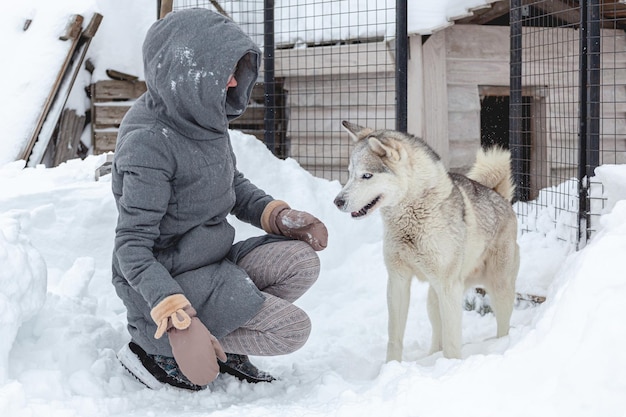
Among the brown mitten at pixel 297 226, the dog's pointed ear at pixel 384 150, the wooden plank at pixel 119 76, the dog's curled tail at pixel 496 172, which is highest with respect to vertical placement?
the wooden plank at pixel 119 76

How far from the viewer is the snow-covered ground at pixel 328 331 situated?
218 cm

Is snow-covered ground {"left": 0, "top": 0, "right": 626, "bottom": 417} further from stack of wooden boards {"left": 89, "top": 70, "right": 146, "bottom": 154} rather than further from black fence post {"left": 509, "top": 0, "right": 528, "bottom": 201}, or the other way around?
stack of wooden boards {"left": 89, "top": 70, "right": 146, "bottom": 154}

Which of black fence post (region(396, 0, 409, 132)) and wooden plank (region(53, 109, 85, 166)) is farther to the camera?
wooden plank (region(53, 109, 85, 166))

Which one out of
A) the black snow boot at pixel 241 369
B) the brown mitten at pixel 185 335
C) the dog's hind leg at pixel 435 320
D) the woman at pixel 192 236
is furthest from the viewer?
the dog's hind leg at pixel 435 320

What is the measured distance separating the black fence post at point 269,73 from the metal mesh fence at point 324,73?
1 centimetres

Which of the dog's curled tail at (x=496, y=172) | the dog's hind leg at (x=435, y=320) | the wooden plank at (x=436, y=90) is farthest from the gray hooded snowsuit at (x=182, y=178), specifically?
the wooden plank at (x=436, y=90)

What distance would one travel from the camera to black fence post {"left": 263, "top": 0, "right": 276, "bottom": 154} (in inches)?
278

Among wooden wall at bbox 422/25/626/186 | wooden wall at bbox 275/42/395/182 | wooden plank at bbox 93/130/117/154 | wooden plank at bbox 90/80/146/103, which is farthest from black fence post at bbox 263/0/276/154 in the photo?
wooden plank at bbox 93/130/117/154

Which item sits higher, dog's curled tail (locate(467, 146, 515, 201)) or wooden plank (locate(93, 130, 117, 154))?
wooden plank (locate(93, 130, 117, 154))

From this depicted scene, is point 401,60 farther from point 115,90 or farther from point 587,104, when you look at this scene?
point 115,90

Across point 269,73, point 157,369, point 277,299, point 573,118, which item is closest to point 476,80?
point 573,118

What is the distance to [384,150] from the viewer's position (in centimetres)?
357

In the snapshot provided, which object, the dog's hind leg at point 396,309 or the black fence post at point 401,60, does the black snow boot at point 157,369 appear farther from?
the black fence post at point 401,60

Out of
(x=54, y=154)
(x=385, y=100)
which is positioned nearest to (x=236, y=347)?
(x=385, y=100)
